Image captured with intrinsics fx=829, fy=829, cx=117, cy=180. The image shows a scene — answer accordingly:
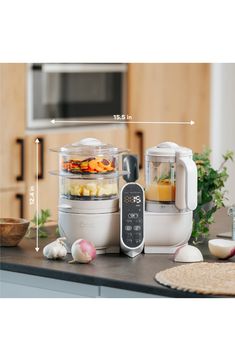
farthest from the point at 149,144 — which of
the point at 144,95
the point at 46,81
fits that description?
the point at 46,81

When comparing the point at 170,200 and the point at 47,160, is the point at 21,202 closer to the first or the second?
the point at 47,160

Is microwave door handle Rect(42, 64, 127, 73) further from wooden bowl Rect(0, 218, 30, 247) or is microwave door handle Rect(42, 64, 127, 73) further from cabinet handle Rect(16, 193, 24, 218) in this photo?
wooden bowl Rect(0, 218, 30, 247)

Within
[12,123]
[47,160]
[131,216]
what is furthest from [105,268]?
[47,160]

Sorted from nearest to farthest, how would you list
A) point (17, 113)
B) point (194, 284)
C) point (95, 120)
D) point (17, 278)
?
point (194, 284) < point (17, 278) < point (17, 113) < point (95, 120)

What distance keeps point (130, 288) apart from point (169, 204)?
401 millimetres

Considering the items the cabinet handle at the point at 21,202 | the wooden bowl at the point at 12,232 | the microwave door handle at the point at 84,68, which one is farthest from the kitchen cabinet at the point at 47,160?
the wooden bowl at the point at 12,232

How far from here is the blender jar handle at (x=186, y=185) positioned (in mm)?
2299

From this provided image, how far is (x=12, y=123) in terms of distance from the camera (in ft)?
12.4

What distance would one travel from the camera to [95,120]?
4.21 m

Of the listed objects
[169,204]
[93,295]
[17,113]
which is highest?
[17,113]

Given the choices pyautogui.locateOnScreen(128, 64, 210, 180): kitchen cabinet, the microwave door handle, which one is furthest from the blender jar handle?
pyautogui.locateOnScreen(128, 64, 210, 180): kitchen cabinet

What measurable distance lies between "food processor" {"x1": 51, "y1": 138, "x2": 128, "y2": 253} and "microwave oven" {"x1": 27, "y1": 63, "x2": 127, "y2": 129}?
1.54 m

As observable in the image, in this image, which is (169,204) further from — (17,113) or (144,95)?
(144,95)

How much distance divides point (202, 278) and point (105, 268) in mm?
269
